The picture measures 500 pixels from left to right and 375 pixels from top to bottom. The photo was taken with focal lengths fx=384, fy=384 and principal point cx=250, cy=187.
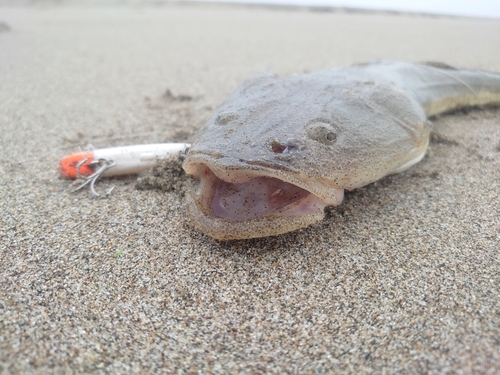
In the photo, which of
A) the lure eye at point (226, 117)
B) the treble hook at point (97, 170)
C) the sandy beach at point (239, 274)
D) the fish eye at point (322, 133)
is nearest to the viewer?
the sandy beach at point (239, 274)

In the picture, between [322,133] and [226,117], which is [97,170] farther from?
[322,133]

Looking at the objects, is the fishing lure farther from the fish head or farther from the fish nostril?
the fish nostril

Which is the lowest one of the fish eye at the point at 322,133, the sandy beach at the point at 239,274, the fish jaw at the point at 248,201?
the sandy beach at the point at 239,274

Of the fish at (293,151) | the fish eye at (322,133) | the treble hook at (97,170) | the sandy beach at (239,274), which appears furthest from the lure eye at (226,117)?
the treble hook at (97,170)

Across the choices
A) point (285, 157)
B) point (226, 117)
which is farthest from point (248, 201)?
point (226, 117)

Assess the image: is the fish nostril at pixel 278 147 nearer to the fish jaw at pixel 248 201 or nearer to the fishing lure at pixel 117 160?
the fish jaw at pixel 248 201

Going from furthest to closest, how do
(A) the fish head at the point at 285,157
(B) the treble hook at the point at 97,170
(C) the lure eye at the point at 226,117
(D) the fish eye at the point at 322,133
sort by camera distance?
(B) the treble hook at the point at 97,170 < (C) the lure eye at the point at 226,117 < (D) the fish eye at the point at 322,133 < (A) the fish head at the point at 285,157

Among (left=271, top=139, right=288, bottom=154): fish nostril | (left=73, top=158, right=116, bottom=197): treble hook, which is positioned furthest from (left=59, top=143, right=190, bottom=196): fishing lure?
(left=271, top=139, right=288, bottom=154): fish nostril
